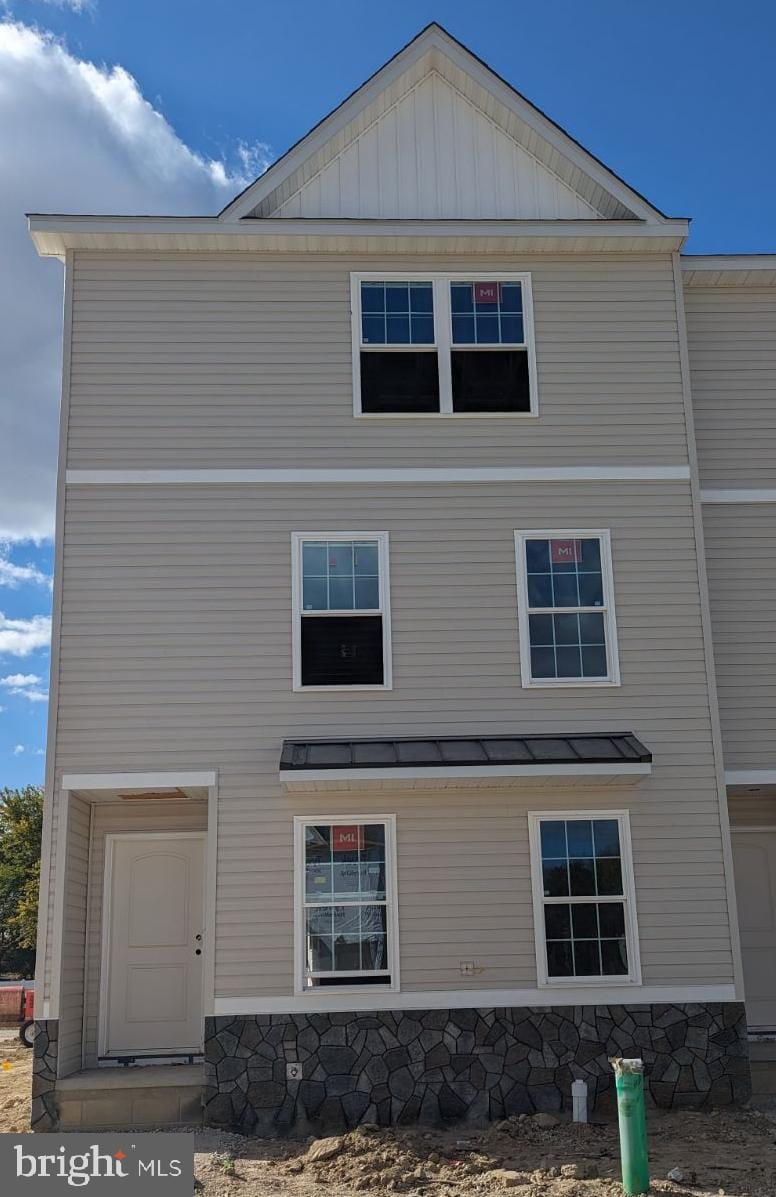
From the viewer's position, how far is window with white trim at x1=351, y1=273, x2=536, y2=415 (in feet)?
42.3

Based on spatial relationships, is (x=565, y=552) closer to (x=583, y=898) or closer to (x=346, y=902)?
(x=583, y=898)

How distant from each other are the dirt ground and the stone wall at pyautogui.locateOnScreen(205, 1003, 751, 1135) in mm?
271

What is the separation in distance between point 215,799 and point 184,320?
16.4 ft

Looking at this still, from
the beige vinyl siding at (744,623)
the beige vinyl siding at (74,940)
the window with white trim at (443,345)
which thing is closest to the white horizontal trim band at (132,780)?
the beige vinyl siding at (74,940)

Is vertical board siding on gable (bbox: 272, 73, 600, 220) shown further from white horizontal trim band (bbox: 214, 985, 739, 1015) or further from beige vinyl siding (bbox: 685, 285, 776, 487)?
white horizontal trim band (bbox: 214, 985, 739, 1015)

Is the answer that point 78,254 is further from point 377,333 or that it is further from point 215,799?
point 215,799

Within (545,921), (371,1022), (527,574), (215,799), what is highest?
(527,574)

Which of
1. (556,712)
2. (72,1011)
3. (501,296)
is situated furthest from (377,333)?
(72,1011)

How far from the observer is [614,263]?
13336mm

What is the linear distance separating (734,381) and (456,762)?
5.56 metres

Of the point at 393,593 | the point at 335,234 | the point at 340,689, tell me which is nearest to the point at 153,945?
the point at 340,689

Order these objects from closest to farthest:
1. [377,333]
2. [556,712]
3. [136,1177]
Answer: [136,1177], [556,712], [377,333]

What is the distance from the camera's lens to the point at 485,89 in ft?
43.5

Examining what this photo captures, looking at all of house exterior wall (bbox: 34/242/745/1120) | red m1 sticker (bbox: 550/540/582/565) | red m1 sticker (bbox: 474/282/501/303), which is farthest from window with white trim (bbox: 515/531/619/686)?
red m1 sticker (bbox: 474/282/501/303)
